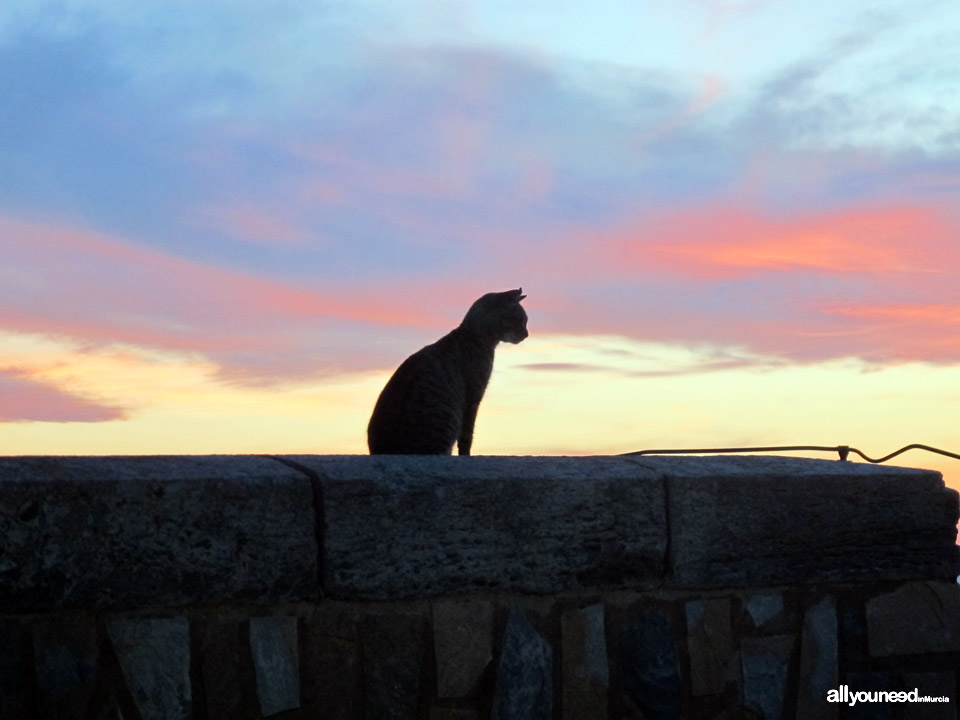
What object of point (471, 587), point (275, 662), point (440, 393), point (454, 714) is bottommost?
point (454, 714)

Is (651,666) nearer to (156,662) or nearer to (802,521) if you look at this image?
(802,521)

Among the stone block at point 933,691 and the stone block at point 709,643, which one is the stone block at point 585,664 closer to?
the stone block at point 709,643

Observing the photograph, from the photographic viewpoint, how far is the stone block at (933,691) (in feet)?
13.4

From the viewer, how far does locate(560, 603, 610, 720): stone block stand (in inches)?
139

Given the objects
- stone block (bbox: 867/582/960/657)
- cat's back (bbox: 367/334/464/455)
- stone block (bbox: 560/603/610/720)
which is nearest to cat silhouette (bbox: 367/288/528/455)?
cat's back (bbox: 367/334/464/455)

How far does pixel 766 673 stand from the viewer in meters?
3.83

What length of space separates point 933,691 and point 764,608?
2.76 ft

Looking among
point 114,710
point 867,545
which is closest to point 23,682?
point 114,710

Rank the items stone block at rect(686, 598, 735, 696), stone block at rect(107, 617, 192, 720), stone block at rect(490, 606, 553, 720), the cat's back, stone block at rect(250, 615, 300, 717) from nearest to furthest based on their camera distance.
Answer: stone block at rect(107, 617, 192, 720)
stone block at rect(250, 615, 300, 717)
stone block at rect(490, 606, 553, 720)
stone block at rect(686, 598, 735, 696)
the cat's back

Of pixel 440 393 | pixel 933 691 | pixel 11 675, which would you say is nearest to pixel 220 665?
pixel 11 675

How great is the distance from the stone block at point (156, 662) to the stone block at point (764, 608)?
74.5 inches

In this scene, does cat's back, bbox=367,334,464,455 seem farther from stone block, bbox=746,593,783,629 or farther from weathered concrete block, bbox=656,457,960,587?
stone block, bbox=746,593,783,629

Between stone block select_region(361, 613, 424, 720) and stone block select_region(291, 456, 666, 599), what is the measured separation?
0.09m

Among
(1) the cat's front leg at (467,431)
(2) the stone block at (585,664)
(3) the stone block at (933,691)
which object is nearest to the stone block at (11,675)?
(2) the stone block at (585,664)
